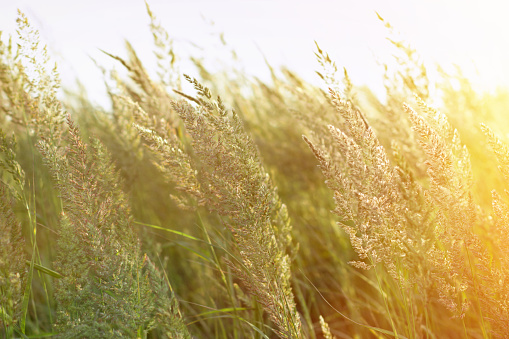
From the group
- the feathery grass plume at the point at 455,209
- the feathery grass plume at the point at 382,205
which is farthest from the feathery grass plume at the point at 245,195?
Result: the feathery grass plume at the point at 455,209

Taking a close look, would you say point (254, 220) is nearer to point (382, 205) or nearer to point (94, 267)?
point (382, 205)

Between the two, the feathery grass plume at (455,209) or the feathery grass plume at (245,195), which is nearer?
the feathery grass plume at (455,209)

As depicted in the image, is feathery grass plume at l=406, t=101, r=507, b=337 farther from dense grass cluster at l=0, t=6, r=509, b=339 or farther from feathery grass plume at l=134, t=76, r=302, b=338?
feathery grass plume at l=134, t=76, r=302, b=338

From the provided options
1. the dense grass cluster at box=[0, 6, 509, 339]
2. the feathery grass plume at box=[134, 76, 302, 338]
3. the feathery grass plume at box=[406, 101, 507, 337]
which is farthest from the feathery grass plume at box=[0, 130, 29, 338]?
the feathery grass plume at box=[406, 101, 507, 337]

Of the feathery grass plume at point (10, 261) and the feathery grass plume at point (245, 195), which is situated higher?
the feathery grass plume at point (245, 195)

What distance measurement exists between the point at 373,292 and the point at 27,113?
211 cm

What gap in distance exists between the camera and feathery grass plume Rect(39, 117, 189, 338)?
4.11 ft

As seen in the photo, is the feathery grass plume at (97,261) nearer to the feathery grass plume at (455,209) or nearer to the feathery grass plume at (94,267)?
the feathery grass plume at (94,267)

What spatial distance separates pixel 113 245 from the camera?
1.33 m

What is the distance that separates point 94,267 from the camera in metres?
1.35

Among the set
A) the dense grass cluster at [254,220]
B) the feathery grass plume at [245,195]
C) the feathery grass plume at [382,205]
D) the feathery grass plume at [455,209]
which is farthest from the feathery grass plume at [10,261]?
the feathery grass plume at [455,209]

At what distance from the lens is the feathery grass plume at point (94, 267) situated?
4.11ft

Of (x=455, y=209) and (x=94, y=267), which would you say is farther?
(x=94, y=267)

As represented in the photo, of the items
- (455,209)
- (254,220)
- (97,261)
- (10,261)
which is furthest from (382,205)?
(10,261)
